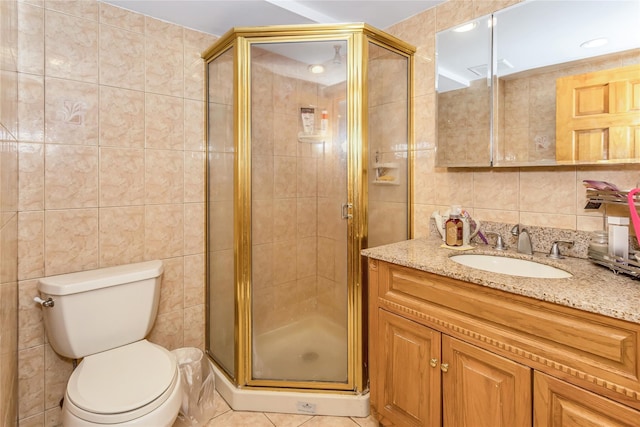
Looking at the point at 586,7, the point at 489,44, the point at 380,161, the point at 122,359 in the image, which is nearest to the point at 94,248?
the point at 122,359

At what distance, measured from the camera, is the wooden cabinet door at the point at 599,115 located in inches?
49.9

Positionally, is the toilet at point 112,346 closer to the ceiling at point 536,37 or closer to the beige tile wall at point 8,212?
the beige tile wall at point 8,212

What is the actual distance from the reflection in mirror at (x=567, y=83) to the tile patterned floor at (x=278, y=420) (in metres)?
1.49

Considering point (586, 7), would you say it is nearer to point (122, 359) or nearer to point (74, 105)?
point (74, 105)

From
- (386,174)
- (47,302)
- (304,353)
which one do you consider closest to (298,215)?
(386,174)

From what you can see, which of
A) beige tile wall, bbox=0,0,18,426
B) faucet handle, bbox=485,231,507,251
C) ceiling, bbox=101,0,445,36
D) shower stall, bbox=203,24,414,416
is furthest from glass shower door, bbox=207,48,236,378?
faucet handle, bbox=485,231,507,251

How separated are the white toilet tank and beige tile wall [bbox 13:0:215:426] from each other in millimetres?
179

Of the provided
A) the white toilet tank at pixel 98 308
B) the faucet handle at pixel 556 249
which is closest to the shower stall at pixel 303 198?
the white toilet tank at pixel 98 308

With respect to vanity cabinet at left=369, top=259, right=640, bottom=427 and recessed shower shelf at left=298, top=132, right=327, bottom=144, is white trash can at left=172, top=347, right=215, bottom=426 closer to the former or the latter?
vanity cabinet at left=369, top=259, right=640, bottom=427

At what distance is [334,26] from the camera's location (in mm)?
1696

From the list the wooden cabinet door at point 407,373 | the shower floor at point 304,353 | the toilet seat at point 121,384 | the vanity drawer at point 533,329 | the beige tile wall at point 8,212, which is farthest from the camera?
the shower floor at point 304,353

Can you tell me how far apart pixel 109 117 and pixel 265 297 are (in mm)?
1289

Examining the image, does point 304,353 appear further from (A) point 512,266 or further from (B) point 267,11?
(B) point 267,11

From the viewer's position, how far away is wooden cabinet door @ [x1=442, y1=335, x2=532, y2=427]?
109cm
